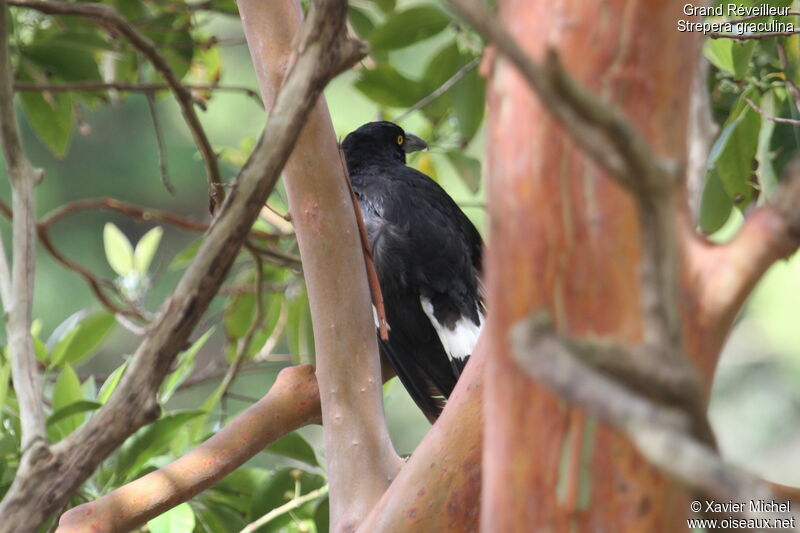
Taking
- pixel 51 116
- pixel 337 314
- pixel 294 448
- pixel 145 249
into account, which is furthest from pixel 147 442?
pixel 145 249

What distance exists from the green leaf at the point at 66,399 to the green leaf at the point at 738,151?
1.16m

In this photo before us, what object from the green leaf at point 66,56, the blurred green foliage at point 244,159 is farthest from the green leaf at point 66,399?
the green leaf at point 66,56

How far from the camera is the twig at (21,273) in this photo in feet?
3.28

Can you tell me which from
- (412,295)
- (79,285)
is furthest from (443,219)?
(79,285)

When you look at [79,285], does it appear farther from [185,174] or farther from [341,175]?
[341,175]

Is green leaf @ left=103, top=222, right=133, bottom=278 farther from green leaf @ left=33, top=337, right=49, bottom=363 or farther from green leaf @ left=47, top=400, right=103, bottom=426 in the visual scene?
green leaf @ left=47, top=400, right=103, bottom=426

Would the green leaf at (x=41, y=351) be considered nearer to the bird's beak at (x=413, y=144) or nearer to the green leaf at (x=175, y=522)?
the green leaf at (x=175, y=522)

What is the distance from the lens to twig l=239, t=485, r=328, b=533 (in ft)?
5.26

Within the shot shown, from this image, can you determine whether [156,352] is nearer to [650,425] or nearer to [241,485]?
[650,425]

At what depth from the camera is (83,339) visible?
2094mm

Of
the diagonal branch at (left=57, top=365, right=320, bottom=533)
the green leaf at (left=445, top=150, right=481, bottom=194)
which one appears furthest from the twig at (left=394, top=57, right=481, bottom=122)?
the diagonal branch at (left=57, top=365, right=320, bottom=533)

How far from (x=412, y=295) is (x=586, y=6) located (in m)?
1.73

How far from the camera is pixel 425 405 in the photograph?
2.09 meters

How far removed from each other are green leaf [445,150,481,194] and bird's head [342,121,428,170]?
0.44 meters
